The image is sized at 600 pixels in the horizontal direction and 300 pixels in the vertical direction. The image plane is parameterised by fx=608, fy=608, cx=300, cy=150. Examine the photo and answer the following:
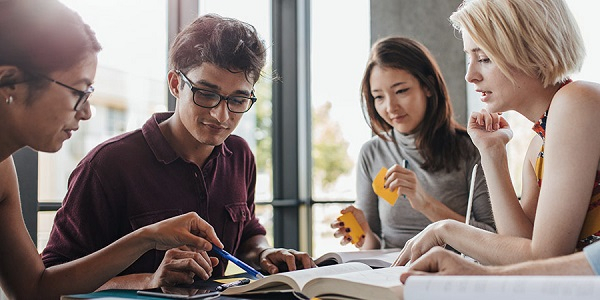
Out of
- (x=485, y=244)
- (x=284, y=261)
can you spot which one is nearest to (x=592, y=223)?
(x=485, y=244)

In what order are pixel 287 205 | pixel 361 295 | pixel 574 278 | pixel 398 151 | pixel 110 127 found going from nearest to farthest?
pixel 574 278, pixel 361 295, pixel 398 151, pixel 110 127, pixel 287 205

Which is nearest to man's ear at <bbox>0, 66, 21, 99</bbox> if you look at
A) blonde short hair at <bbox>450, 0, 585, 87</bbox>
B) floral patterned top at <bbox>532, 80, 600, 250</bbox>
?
blonde short hair at <bbox>450, 0, 585, 87</bbox>

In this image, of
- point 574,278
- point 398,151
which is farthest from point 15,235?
point 398,151

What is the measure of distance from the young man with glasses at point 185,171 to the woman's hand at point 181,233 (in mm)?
155

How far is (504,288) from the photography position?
3.17 ft

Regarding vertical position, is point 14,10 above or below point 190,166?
above

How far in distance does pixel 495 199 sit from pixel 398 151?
3.13 ft

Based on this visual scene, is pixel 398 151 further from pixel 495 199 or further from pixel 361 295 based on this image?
pixel 361 295

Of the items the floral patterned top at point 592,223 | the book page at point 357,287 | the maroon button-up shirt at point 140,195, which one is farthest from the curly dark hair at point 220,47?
the floral patterned top at point 592,223

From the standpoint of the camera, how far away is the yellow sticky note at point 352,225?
2.45 meters

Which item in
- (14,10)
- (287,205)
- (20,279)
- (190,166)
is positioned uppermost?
(14,10)

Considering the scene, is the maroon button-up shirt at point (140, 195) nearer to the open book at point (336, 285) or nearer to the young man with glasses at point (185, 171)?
the young man with glasses at point (185, 171)

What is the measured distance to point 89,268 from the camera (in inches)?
57.6

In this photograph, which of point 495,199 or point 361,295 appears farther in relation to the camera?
point 495,199
